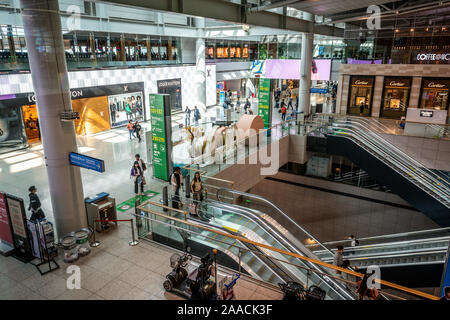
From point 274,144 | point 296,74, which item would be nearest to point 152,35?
point 296,74

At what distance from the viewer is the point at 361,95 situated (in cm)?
2223

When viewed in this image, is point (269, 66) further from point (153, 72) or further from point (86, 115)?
point (86, 115)

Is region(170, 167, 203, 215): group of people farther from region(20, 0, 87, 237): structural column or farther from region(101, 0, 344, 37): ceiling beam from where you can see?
region(101, 0, 344, 37): ceiling beam

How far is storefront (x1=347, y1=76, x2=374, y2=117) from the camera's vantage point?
21.8 m

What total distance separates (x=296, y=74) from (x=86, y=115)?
14699 mm

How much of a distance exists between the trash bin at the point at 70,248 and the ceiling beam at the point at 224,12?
5942mm

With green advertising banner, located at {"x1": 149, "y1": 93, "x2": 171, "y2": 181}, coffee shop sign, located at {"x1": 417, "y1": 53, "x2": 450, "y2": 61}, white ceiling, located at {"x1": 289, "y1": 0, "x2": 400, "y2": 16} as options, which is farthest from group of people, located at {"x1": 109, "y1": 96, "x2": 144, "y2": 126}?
coffee shop sign, located at {"x1": 417, "y1": 53, "x2": 450, "y2": 61}

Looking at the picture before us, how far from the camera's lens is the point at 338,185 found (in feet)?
65.0

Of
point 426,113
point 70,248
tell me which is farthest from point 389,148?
point 70,248

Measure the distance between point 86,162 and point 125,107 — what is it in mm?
17246

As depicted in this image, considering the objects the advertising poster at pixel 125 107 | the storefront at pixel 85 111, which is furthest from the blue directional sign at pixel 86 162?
the advertising poster at pixel 125 107

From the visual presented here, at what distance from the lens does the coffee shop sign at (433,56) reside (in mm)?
18698

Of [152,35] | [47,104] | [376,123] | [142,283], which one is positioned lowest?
[142,283]

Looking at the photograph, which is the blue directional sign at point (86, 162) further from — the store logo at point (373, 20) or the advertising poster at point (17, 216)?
the store logo at point (373, 20)
